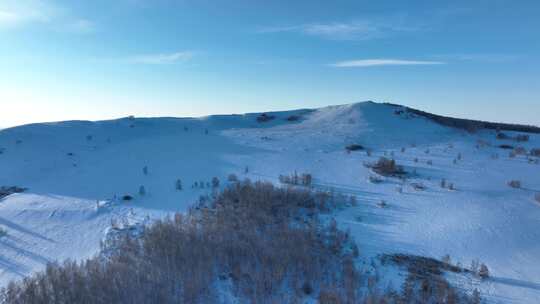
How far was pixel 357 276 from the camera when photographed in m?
4.47

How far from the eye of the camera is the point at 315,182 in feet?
28.4

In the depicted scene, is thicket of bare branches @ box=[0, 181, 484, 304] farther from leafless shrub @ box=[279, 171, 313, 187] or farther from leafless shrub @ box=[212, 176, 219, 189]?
leafless shrub @ box=[279, 171, 313, 187]

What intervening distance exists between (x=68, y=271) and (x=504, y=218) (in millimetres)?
6627

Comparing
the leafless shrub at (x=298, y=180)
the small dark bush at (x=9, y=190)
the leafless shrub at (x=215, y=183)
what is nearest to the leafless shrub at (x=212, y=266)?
the leafless shrub at (x=215, y=183)

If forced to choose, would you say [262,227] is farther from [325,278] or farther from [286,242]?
[325,278]

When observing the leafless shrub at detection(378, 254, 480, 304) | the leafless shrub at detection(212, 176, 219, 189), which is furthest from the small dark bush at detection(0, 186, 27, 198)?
the leafless shrub at detection(378, 254, 480, 304)

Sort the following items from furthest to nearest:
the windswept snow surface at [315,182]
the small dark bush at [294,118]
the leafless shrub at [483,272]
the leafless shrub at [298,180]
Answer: the small dark bush at [294,118] < the leafless shrub at [298,180] < the windswept snow surface at [315,182] < the leafless shrub at [483,272]

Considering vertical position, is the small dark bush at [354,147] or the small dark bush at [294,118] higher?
the small dark bush at [294,118]

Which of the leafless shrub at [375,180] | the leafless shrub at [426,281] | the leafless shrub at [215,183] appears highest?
the leafless shrub at [375,180]

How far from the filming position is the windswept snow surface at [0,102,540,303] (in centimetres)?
555

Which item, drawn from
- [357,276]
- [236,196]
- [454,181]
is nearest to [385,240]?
[357,276]

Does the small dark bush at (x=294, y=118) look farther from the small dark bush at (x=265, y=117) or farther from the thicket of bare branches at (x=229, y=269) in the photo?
the thicket of bare branches at (x=229, y=269)

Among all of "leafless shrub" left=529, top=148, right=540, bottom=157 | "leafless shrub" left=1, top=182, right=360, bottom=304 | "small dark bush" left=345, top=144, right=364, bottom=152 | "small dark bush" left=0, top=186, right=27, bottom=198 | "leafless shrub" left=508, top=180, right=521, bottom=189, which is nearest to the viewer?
"leafless shrub" left=1, top=182, right=360, bottom=304

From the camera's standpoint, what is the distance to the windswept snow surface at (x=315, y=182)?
5.55m
